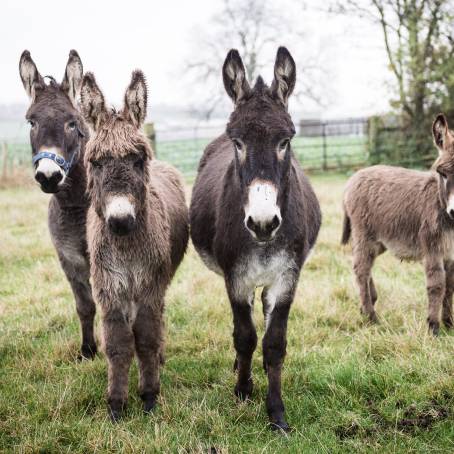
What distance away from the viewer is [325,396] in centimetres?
342

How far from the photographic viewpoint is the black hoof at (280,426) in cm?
314

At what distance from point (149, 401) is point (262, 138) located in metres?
1.88

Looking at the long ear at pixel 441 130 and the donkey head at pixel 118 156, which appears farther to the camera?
the long ear at pixel 441 130

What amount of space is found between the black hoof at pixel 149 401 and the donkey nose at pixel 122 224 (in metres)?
1.14

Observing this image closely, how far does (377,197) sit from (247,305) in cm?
257

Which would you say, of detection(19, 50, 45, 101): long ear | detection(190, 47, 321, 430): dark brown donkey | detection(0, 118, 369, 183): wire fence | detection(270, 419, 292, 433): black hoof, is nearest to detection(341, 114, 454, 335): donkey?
detection(190, 47, 321, 430): dark brown donkey

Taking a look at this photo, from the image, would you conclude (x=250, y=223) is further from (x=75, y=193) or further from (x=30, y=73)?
(x=30, y=73)

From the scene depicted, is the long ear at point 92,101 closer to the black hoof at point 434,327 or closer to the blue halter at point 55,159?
the blue halter at point 55,159

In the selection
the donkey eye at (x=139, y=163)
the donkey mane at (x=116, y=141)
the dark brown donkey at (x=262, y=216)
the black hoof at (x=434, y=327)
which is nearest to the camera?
the dark brown donkey at (x=262, y=216)

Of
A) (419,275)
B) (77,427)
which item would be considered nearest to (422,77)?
(419,275)

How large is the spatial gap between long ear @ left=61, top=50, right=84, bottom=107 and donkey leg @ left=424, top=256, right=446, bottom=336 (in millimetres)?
3388

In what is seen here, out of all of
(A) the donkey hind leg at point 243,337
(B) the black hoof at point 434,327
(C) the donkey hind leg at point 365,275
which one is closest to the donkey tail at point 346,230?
(C) the donkey hind leg at point 365,275

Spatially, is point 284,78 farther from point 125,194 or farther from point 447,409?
point 447,409

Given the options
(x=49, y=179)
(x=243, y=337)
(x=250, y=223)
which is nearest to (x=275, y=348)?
(x=243, y=337)
